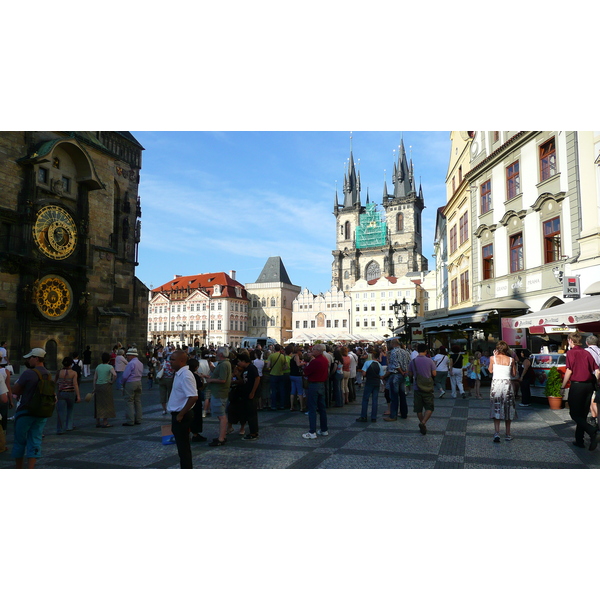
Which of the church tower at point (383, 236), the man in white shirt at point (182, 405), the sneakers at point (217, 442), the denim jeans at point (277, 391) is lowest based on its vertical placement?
the sneakers at point (217, 442)

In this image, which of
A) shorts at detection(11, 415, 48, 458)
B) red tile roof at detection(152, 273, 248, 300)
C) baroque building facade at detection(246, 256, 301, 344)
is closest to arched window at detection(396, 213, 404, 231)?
baroque building facade at detection(246, 256, 301, 344)

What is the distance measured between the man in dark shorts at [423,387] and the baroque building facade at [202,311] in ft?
252

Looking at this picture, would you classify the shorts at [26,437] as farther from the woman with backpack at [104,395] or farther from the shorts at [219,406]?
the woman with backpack at [104,395]

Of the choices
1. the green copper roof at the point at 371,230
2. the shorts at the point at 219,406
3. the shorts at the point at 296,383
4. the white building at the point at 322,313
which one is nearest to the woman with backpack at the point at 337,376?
the shorts at the point at 296,383

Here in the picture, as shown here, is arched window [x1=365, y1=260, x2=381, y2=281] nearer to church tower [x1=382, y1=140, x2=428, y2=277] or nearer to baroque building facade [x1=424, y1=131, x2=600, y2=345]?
church tower [x1=382, y1=140, x2=428, y2=277]

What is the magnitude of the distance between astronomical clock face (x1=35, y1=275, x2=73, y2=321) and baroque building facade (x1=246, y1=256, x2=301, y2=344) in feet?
235

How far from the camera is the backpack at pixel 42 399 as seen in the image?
6.27 meters

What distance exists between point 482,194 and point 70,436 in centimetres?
2140

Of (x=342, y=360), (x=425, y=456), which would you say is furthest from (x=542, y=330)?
(x=425, y=456)

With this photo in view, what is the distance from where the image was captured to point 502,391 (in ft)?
26.7

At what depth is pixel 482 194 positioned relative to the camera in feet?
77.8

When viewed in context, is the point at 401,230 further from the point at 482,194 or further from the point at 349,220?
the point at 482,194

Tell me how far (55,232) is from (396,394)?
16.6 m

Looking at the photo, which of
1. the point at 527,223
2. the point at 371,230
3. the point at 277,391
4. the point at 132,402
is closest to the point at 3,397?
the point at 132,402
